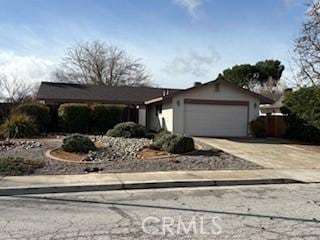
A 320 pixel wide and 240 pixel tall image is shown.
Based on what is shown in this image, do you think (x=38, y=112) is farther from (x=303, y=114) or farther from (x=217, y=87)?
(x=303, y=114)

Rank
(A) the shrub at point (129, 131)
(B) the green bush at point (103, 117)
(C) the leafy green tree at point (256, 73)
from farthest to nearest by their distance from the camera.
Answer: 1. (C) the leafy green tree at point (256, 73)
2. (B) the green bush at point (103, 117)
3. (A) the shrub at point (129, 131)

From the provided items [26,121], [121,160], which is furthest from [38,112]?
[121,160]

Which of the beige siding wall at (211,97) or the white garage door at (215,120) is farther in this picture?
the white garage door at (215,120)

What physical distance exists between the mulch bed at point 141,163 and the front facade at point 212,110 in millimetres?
9191

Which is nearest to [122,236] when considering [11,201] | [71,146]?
[11,201]

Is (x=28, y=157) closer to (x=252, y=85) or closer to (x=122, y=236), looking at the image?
(x=122, y=236)

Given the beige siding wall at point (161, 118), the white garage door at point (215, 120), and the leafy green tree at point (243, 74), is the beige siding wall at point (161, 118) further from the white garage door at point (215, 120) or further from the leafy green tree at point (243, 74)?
the leafy green tree at point (243, 74)

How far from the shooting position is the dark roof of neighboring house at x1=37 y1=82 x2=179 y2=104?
3097 cm

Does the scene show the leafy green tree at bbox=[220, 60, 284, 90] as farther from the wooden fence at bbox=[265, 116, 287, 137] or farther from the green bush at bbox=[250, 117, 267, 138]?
the green bush at bbox=[250, 117, 267, 138]

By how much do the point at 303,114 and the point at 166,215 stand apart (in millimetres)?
19451

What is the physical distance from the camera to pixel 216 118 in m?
26.7

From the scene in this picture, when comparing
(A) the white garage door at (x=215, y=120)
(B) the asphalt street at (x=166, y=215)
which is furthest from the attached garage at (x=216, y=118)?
(B) the asphalt street at (x=166, y=215)

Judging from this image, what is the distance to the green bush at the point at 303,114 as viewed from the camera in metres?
24.0

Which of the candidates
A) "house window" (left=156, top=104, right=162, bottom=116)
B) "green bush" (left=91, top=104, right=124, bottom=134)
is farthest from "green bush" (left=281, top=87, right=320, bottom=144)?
"green bush" (left=91, top=104, right=124, bottom=134)
